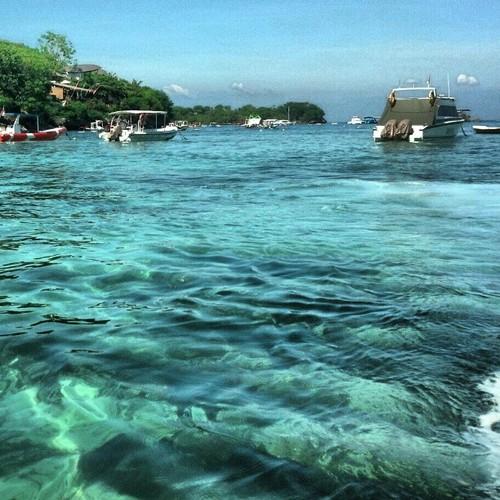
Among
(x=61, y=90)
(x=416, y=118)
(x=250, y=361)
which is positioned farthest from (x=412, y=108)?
(x=61, y=90)

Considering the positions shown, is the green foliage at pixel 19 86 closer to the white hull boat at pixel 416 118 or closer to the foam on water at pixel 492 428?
the white hull boat at pixel 416 118

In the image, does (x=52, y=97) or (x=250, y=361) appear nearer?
(x=250, y=361)

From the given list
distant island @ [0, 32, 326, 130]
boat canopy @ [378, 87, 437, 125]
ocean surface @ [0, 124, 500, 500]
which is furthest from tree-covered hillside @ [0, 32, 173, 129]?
ocean surface @ [0, 124, 500, 500]

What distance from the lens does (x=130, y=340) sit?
5.06 meters

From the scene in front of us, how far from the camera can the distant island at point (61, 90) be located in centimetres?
8162

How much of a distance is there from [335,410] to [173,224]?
765 cm

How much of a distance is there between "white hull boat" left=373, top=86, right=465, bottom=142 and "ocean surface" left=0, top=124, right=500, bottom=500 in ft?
116

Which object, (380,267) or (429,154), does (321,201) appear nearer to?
(380,267)

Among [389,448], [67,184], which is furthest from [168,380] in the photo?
[67,184]

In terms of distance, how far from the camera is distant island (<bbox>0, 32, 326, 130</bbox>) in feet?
268

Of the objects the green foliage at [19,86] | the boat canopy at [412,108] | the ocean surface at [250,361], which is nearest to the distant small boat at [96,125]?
the green foliage at [19,86]

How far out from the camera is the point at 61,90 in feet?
355

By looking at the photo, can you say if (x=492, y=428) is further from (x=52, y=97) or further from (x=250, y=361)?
(x=52, y=97)

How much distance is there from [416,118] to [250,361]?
143 ft
